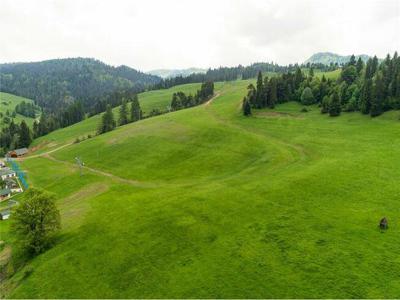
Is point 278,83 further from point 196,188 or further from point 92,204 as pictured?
point 92,204

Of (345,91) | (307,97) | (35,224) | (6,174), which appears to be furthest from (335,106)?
(6,174)

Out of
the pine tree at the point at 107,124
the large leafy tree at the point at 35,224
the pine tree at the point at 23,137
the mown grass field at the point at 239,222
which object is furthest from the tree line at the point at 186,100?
the large leafy tree at the point at 35,224

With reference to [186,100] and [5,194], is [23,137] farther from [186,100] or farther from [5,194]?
[186,100]

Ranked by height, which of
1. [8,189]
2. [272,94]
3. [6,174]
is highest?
[272,94]

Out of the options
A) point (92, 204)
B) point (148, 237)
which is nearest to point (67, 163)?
point (92, 204)

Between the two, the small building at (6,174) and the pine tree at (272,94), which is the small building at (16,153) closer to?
the small building at (6,174)

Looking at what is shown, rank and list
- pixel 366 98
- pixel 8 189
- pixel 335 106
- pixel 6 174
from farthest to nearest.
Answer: pixel 6 174 < pixel 335 106 < pixel 366 98 < pixel 8 189
